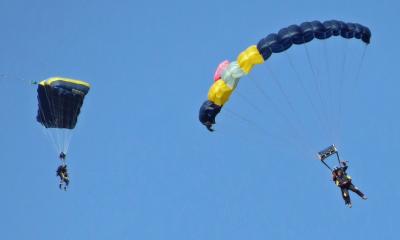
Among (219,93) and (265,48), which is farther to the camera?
(219,93)

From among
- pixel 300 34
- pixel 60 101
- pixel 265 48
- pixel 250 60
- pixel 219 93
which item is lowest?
pixel 219 93

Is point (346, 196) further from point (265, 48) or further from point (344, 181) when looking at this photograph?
point (265, 48)

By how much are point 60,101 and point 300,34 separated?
11312 millimetres

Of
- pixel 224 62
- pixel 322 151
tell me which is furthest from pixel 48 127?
pixel 322 151

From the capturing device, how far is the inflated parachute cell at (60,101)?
137 feet

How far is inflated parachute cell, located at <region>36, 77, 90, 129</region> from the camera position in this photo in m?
41.7

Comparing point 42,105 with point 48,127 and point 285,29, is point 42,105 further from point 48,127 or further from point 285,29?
point 285,29

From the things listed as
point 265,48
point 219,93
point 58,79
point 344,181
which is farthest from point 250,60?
point 58,79

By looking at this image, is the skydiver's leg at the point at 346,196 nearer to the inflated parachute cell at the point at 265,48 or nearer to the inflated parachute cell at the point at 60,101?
the inflated parachute cell at the point at 265,48

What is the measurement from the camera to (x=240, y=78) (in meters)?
36.2

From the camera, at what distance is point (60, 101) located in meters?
42.2

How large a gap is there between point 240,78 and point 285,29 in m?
2.28

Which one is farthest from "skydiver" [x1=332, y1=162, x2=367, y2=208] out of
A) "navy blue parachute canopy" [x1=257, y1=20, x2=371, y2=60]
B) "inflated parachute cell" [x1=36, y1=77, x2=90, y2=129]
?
"inflated parachute cell" [x1=36, y1=77, x2=90, y2=129]

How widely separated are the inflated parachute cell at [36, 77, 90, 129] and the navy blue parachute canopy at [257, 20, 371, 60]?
9.18 m
